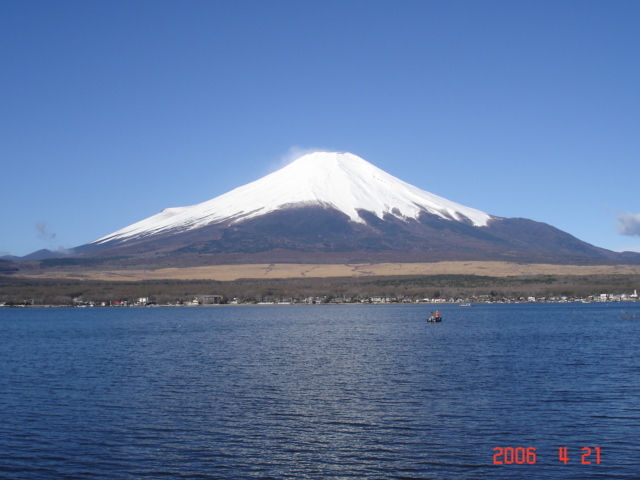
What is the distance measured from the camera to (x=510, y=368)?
3450cm

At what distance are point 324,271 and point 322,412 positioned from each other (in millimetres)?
161195

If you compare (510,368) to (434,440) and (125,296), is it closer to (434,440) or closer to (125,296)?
(434,440)

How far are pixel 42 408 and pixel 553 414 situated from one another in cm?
1882

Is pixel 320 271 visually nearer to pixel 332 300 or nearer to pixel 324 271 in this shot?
pixel 324 271

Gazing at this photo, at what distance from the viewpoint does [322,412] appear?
2433 cm

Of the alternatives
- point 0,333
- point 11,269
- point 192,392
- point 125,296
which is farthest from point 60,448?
point 11,269

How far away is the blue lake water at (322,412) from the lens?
1809 cm
